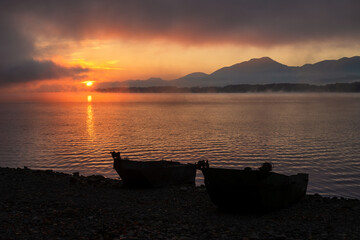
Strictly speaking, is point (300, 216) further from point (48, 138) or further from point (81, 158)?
point (48, 138)

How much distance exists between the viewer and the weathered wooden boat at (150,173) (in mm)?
18875

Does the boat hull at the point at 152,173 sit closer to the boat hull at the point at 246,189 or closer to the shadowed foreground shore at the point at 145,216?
the shadowed foreground shore at the point at 145,216

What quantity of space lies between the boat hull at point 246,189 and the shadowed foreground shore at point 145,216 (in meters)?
0.45

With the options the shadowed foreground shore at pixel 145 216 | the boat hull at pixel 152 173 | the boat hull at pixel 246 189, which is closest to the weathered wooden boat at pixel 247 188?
the boat hull at pixel 246 189

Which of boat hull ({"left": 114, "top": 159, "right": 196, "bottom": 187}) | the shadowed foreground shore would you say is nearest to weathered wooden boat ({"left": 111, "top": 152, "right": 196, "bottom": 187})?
boat hull ({"left": 114, "top": 159, "right": 196, "bottom": 187})

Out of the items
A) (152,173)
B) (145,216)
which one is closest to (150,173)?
(152,173)

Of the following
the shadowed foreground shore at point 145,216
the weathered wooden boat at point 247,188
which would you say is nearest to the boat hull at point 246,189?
the weathered wooden boat at point 247,188

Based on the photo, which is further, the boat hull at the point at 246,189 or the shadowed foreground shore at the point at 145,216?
the boat hull at the point at 246,189

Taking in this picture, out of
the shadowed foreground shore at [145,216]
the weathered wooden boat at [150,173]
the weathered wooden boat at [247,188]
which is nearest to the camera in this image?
the shadowed foreground shore at [145,216]

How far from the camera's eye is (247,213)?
13953 millimetres

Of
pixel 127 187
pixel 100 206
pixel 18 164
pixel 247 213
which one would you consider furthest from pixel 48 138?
pixel 247 213

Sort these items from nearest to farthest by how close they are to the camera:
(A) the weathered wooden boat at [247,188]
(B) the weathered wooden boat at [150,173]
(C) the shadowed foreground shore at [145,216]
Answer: (C) the shadowed foreground shore at [145,216]
(A) the weathered wooden boat at [247,188]
(B) the weathered wooden boat at [150,173]

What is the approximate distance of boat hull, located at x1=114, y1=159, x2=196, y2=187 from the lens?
18875 mm

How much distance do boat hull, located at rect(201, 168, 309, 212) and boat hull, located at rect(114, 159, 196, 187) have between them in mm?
5644
